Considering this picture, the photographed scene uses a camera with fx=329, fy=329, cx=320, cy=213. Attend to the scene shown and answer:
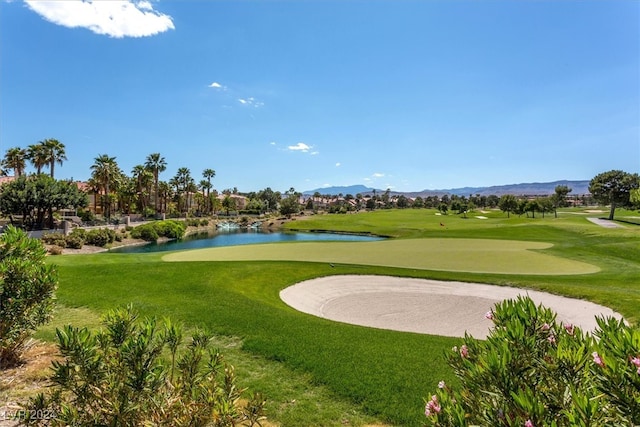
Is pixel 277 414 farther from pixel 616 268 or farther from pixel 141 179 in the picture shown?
pixel 141 179

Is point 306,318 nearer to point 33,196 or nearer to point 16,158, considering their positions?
point 33,196

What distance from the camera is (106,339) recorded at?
3312mm

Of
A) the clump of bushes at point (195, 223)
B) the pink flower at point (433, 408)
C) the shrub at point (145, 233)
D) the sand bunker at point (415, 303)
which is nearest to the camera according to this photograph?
the pink flower at point (433, 408)

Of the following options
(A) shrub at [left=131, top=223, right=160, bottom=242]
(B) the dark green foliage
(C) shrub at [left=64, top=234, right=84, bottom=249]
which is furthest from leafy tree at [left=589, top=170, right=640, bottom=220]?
(C) shrub at [left=64, top=234, right=84, bottom=249]

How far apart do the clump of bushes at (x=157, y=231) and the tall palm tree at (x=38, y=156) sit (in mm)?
20538

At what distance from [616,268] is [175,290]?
22177mm

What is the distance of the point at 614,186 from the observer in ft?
190

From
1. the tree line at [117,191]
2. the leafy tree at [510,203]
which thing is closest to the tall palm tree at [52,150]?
the tree line at [117,191]

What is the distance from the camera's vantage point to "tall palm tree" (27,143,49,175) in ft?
169

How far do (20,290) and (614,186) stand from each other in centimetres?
7780

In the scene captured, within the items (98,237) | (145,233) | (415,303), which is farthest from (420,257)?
(145,233)

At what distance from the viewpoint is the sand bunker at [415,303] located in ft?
35.1

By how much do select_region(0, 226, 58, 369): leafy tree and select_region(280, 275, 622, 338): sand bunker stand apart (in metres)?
7.62

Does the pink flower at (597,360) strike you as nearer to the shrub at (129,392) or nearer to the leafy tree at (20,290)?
the shrub at (129,392)
